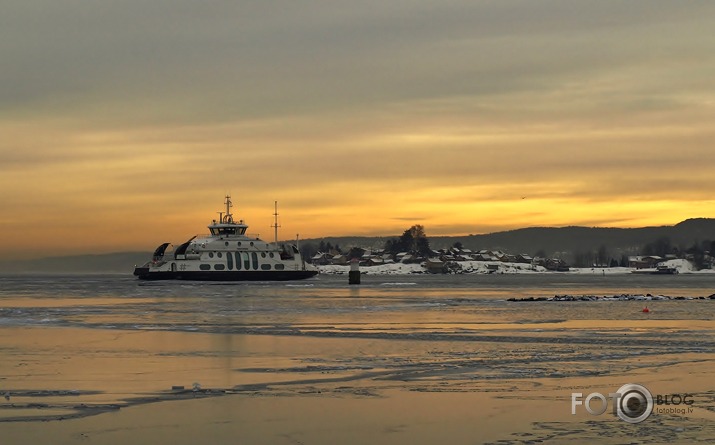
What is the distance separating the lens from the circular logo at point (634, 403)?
1686cm

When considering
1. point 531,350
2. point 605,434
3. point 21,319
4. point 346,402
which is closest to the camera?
point 605,434

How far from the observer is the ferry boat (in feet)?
506

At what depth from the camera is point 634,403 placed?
1828 centimetres

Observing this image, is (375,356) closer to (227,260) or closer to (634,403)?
(634,403)

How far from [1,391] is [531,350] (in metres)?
15.4

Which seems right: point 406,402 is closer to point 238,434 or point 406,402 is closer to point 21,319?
point 238,434

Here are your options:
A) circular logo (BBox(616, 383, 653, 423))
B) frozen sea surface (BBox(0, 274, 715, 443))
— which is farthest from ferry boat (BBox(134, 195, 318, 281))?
circular logo (BBox(616, 383, 653, 423))

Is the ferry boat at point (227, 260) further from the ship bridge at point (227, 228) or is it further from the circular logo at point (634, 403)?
the circular logo at point (634, 403)

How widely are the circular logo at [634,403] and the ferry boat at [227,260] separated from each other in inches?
5268

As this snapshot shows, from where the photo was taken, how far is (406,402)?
61.9ft

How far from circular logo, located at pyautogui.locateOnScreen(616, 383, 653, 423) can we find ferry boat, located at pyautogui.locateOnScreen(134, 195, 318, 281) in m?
134

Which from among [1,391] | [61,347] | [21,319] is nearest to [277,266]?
[21,319]

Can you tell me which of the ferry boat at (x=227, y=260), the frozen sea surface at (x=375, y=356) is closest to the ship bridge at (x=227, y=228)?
the ferry boat at (x=227, y=260)

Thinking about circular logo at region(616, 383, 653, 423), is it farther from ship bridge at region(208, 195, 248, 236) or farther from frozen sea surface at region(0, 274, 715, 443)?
ship bridge at region(208, 195, 248, 236)
